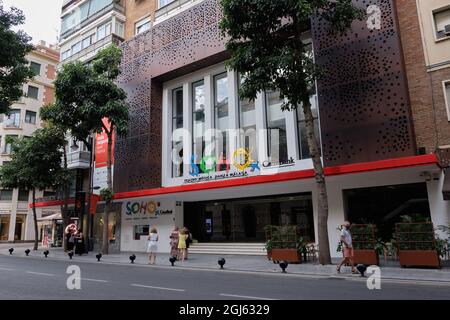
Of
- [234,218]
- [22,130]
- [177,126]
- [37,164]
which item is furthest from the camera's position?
[22,130]

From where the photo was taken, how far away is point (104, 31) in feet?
103

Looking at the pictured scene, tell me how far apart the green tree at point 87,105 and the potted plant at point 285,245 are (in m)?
10.9

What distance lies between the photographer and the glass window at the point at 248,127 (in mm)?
21062

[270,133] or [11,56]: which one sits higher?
[11,56]

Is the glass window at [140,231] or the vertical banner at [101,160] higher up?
the vertical banner at [101,160]

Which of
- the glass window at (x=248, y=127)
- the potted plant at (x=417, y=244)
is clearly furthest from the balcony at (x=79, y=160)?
the potted plant at (x=417, y=244)

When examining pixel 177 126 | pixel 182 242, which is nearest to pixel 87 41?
pixel 177 126

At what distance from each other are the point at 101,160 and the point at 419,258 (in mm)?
22218

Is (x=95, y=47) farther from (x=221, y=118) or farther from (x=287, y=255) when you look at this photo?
(x=287, y=255)

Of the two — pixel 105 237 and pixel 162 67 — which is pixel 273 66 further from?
pixel 105 237

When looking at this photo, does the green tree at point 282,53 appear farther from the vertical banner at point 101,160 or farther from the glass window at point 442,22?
the vertical banner at point 101,160

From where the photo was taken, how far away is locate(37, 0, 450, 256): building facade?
15.7m
